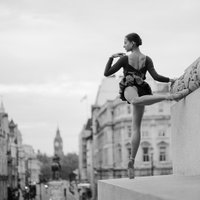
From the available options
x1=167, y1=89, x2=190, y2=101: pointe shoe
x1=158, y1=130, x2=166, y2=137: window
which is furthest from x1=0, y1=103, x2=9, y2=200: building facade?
x1=167, y1=89, x2=190, y2=101: pointe shoe

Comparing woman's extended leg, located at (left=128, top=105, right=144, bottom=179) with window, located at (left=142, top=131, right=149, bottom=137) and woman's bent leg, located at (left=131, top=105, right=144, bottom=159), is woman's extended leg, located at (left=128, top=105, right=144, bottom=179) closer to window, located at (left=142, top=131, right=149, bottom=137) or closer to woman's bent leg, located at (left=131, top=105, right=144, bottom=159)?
woman's bent leg, located at (left=131, top=105, right=144, bottom=159)

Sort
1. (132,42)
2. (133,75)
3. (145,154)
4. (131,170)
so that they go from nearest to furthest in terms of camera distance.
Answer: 1. (131,170)
2. (133,75)
3. (132,42)
4. (145,154)

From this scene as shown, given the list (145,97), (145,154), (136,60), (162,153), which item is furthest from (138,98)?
(162,153)

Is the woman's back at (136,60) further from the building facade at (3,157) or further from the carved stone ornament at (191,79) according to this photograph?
the building facade at (3,157)

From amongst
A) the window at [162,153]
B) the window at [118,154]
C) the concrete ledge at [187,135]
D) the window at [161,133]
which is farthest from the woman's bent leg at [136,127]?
the window at [118,154]

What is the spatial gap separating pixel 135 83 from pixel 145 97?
1.17 ft

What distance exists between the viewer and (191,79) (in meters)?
7.40

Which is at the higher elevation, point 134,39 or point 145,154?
point 145,154

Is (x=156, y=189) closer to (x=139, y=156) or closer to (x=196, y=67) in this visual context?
(x=196, y=67)

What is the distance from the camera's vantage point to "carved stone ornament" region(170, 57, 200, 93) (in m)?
7.18

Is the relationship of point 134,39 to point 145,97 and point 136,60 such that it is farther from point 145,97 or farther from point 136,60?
point 145,97

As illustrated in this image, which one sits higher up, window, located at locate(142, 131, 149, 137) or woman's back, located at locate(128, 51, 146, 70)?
window, located at locate(142, 131, 149, 137)

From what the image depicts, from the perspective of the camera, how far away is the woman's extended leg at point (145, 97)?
7.61m

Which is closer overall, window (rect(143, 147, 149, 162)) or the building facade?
the building facade
